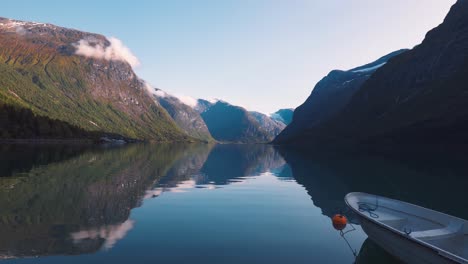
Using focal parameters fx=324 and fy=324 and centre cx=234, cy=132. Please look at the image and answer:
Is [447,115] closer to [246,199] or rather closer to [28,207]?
[246,199]

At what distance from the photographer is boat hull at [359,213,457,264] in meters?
13.9

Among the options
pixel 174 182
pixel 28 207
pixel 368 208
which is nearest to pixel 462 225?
pixel 368 208

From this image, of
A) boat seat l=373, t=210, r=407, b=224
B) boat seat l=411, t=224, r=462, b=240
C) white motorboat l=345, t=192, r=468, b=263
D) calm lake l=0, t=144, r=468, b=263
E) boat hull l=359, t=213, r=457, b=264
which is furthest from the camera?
boat seat l=373, t=210, r=407, b=224

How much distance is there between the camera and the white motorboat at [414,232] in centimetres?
1438

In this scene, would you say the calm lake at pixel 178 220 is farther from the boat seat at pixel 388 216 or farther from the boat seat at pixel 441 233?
the boat seat at pixel 441 233

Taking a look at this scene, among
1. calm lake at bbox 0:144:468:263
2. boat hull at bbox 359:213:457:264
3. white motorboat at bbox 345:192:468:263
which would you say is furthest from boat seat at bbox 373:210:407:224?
boat hull at bbox 359:213:457:264

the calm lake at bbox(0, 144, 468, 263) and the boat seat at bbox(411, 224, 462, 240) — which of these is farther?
the calm lake at bbox(0, 144, 468, 263)

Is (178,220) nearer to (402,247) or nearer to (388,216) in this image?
(388,216)

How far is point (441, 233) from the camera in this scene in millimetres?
17906

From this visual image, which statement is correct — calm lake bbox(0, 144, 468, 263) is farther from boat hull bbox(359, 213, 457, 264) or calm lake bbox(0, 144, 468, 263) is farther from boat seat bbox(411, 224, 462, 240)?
boat seat bbox(411, 224, 462, 240)

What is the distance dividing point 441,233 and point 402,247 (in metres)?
3.51

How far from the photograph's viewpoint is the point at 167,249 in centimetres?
1886

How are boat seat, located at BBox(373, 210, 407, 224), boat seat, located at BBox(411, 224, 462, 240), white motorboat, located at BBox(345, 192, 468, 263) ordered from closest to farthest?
white motorboat, located at BBox(345, 192, 468, 263), boat seat, located at BBox(411, 224, 462, 240), boat seat, located at BBox(373, 210, 407, 224)

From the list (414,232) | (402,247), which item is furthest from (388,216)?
(402,247)
